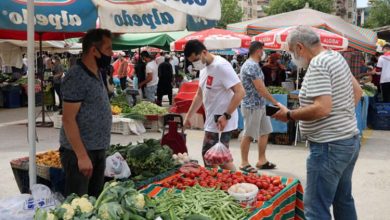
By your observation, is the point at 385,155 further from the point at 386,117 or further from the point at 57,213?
the point at 57,213

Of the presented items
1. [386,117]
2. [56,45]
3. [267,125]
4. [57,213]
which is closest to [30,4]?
[57,213]

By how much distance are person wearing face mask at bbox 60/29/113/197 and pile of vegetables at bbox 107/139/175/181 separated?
2.39ft

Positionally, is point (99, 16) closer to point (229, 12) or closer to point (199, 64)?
point (199, 64)

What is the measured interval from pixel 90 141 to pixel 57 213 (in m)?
1.04

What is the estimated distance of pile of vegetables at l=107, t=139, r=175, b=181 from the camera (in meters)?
4.56

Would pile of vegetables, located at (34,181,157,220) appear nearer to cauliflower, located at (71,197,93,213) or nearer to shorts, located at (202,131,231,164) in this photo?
cauliflower, located at (71,197,93,213)

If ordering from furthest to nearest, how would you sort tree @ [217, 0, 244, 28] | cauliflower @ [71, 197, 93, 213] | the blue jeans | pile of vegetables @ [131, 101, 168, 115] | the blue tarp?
tree @ [217, 0, 244, 28]
pile of vegetables @ [131, 101, 168, 115]
the blue tarp
the blue jeans
cauliflower @ [71, 197, 93, 213]

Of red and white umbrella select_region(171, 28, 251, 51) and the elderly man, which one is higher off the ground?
red and white umbrella select_region(171, 28, 251, 51)

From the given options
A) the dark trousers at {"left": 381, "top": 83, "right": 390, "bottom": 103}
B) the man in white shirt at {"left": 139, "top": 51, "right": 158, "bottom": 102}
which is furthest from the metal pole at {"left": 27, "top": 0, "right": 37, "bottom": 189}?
the dark trousers at {"left": 381, "top": 83, "right": 390, "bottom": 103}

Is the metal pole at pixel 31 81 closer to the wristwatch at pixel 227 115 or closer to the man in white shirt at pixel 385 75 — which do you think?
the wristwatch at pixel 227 115

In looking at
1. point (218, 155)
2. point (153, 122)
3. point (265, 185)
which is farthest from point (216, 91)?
point (153, 122)

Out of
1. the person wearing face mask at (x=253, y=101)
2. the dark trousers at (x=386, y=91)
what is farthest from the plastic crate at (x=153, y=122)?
the dark trousers at (x=386, y=91)

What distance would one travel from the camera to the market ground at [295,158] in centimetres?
603

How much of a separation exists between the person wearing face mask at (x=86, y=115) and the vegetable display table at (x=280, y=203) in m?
0.56
